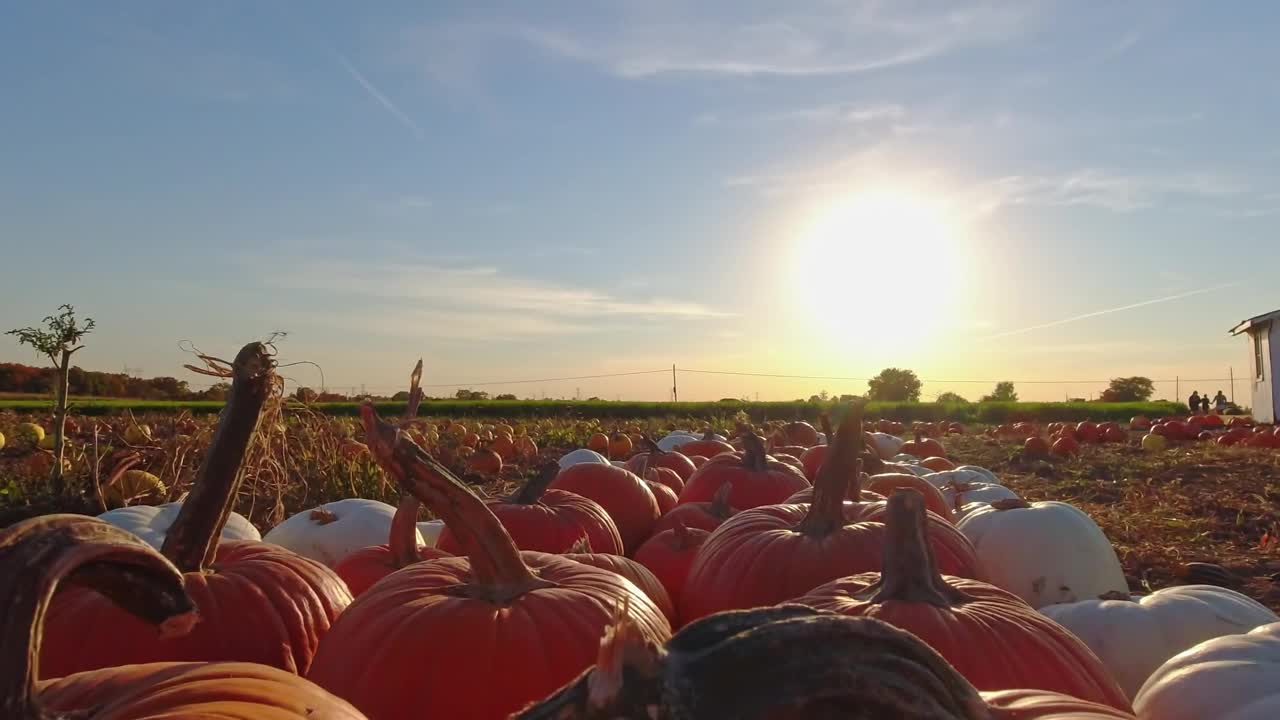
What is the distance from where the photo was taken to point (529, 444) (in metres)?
13.1

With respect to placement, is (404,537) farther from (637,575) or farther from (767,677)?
(767,677)

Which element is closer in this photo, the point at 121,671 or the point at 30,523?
the point at 30,523

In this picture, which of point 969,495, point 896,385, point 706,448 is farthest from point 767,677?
point 896,385

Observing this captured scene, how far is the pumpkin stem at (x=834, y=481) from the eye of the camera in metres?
3.04

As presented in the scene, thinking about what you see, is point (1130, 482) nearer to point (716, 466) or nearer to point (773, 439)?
point (773, 439)

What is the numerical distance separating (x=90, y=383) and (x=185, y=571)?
4440 centimetres

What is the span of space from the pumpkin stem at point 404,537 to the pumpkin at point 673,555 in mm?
1070

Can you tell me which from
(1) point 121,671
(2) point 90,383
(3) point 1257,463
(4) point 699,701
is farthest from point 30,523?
(2) point 90,383

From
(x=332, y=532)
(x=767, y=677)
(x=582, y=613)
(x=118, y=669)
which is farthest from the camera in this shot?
(x=332, y=532)

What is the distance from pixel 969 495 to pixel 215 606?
17.1 feet

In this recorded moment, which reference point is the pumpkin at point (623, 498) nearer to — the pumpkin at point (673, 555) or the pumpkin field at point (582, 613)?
the pumpkin field at point (582, 613)

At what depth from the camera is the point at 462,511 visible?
6.77ft

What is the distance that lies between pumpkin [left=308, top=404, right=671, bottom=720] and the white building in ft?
94.9

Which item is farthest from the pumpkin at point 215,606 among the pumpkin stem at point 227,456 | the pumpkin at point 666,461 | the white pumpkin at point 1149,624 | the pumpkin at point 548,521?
the pumpkin at point 666,461
